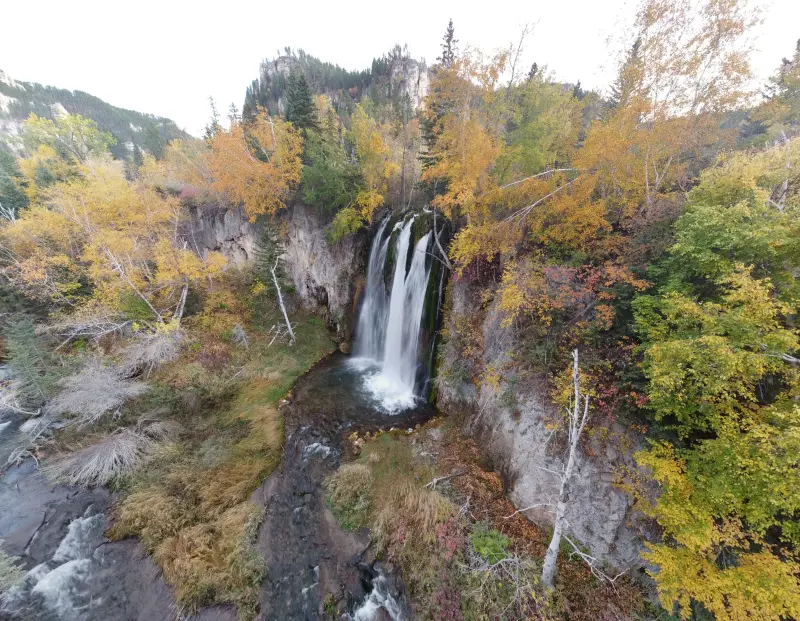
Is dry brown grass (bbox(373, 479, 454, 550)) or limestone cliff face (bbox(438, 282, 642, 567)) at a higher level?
limestone cliff face (bbox(438, 282, 642, 567))

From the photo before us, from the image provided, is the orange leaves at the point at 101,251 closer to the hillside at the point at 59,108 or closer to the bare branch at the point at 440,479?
the bare branch at the point at 440,479

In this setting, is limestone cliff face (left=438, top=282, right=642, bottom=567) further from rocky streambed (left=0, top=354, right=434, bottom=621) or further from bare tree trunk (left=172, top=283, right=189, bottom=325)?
bare tree trunk (left=172, top=283, right=189, bottom=325)

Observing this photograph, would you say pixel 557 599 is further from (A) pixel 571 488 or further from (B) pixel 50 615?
(B) pixel 50 615

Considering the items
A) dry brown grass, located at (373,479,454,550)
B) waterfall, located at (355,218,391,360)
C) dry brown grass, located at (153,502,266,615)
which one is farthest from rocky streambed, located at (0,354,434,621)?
waterfall, located at (355,218,391,360)

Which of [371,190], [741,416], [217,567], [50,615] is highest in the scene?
[371,190]

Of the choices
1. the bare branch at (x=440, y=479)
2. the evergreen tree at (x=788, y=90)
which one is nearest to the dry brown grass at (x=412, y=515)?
the bare branch at (x=440, y=479)

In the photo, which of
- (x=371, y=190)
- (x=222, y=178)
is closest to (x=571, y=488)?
(x=371, y=190)
